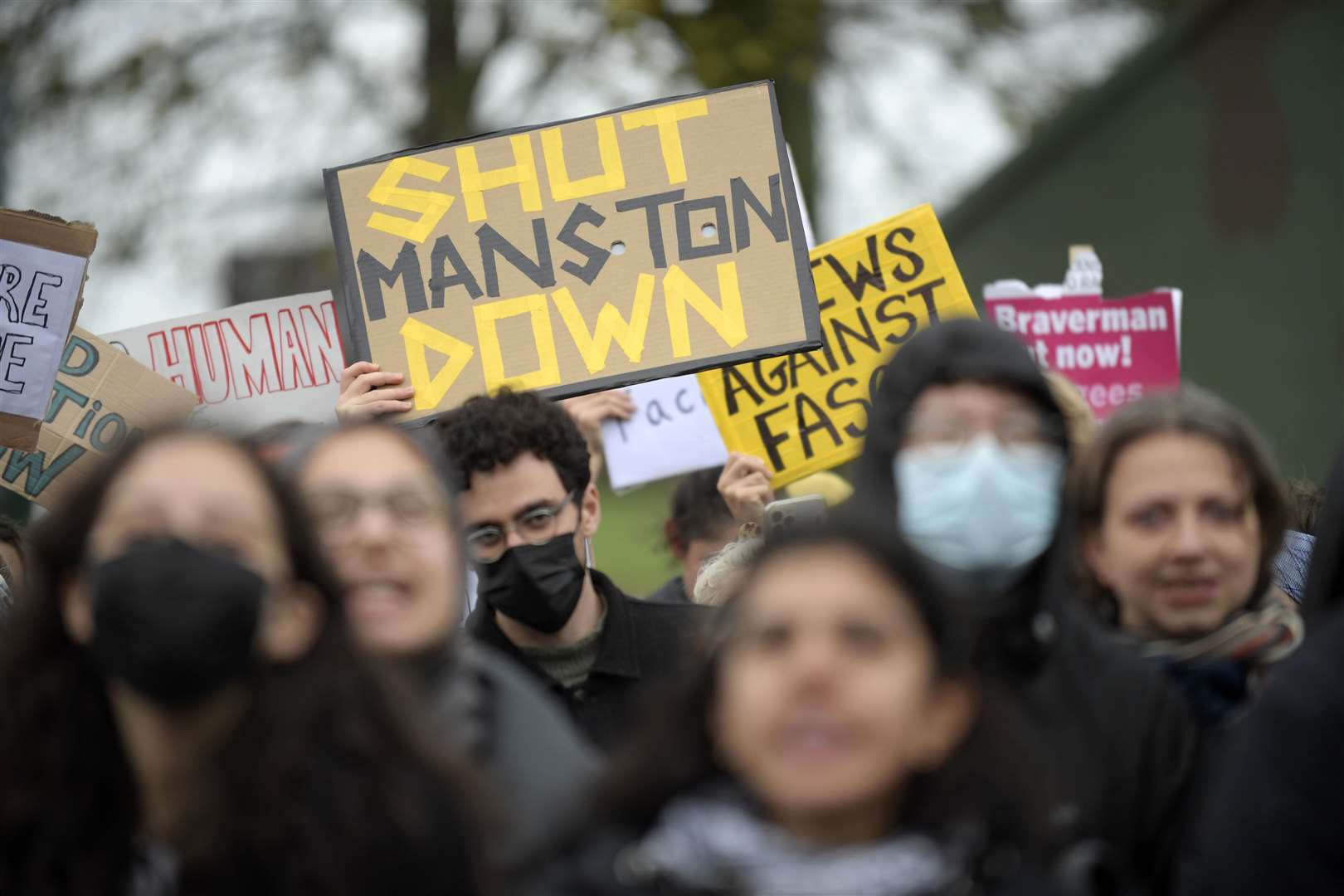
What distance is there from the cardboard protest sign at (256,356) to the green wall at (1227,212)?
618 centimetres

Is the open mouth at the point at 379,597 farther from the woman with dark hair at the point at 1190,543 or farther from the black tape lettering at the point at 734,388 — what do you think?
the black tape lettering at the point at 734,388

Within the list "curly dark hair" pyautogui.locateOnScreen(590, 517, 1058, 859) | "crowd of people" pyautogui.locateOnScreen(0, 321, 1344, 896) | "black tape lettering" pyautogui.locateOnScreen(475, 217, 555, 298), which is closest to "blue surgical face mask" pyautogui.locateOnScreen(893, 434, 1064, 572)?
"crowd of people" pyautogui.locateOnScreen(0, 321, 1344, 896)

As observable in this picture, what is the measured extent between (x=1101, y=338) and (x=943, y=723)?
140 inches

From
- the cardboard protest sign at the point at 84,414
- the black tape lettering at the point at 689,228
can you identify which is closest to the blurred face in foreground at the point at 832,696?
the black tape lettering at the point at 689,228

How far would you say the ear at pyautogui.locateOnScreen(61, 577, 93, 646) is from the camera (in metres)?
2.22

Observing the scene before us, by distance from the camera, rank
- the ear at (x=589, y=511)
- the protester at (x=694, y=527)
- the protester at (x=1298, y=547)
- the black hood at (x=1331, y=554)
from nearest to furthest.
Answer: the black hood at (x=1331, y=554) → the ear at (x=589, y=511) → the protester at (x=1298, y=547) → the protester at (x=694, y=527)

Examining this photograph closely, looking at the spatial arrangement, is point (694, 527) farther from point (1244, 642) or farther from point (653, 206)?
point (1244, 642)

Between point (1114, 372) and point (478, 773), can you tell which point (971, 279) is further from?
point (478, 773)

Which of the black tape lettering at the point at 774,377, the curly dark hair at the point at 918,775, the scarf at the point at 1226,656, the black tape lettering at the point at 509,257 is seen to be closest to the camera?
the curly dark hair at the point at 918,775

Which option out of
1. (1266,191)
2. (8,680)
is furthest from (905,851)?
(1266,191)

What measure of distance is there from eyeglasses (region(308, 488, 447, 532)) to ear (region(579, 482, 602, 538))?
4.71 ft

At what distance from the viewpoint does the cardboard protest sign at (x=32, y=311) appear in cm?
454

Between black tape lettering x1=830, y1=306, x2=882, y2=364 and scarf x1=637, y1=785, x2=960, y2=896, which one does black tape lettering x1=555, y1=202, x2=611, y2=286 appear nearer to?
black tape lettering x1=830, y1=306, x2=882, y2=364

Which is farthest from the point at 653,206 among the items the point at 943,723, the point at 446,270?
the point at 943,723
